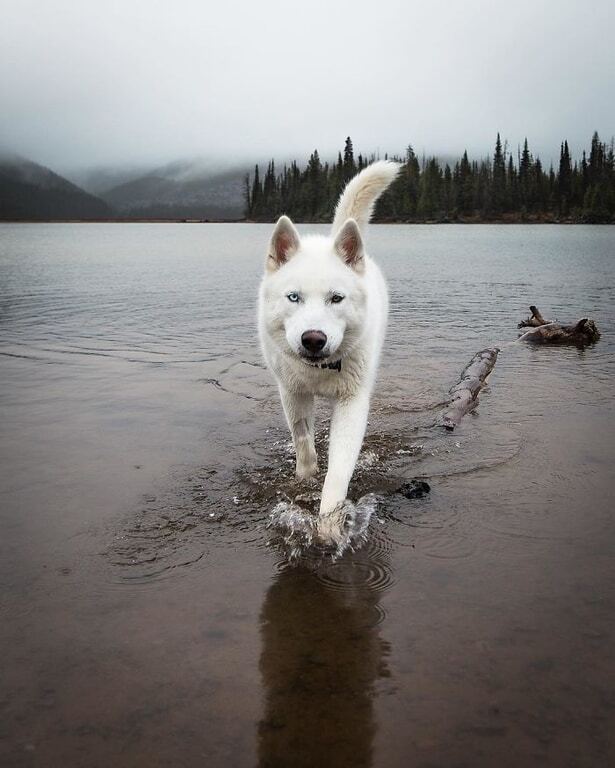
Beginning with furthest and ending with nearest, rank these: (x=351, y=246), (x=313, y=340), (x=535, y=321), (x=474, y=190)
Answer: (x=474, y=190) < (x=535, y=321) < (x=351, y=246) < (x=313, y=340)

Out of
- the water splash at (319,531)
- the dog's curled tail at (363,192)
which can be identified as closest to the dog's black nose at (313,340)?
the water splash at (319,531)

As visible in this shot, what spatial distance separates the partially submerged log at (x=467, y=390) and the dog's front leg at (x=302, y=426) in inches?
65.7

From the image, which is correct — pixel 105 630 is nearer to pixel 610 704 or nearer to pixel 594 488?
pixel 610 704

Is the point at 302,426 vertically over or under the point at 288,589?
over

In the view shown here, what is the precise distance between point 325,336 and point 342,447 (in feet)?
2.79

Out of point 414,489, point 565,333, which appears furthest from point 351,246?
point 565,333

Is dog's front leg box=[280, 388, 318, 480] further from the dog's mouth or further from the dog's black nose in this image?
the dog's black nose

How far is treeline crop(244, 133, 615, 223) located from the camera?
429 ft

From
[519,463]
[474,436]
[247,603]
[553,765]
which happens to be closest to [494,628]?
[553,765]

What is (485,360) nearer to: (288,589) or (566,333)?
(566,333)

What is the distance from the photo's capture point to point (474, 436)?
571 centimetres

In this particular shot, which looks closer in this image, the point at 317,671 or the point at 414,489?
the point at 317,671

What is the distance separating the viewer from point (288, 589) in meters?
3.27

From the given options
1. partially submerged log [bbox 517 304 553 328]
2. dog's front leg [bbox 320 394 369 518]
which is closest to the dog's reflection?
dog's front leg [bbox 320 394 369 518]
